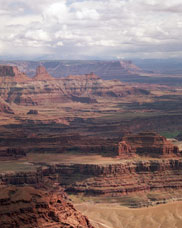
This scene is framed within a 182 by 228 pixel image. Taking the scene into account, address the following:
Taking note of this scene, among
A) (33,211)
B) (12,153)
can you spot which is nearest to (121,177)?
(12,153)

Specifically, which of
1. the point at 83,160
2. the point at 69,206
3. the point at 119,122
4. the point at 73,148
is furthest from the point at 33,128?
the point at 69,206

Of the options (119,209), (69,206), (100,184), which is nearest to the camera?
(69,206)

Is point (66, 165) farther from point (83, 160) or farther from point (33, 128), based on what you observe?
point (33, 128)

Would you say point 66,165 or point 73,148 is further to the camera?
point 73,148

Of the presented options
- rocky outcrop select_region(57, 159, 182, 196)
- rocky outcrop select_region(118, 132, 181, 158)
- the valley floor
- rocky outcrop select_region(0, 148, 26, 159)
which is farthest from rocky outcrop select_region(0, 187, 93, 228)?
rocky outcrop select_region(0, 148, 26, 159)

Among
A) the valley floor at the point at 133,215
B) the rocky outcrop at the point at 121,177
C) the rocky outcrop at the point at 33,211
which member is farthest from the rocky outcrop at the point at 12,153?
the rocky outcrop at the point at 33,211

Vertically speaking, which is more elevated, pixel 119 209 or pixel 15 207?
pixel 15 207

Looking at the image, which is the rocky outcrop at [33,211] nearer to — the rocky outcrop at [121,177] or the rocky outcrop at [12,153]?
the rocky outcrop at [121,177]

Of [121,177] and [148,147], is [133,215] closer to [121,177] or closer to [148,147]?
[121,177]
